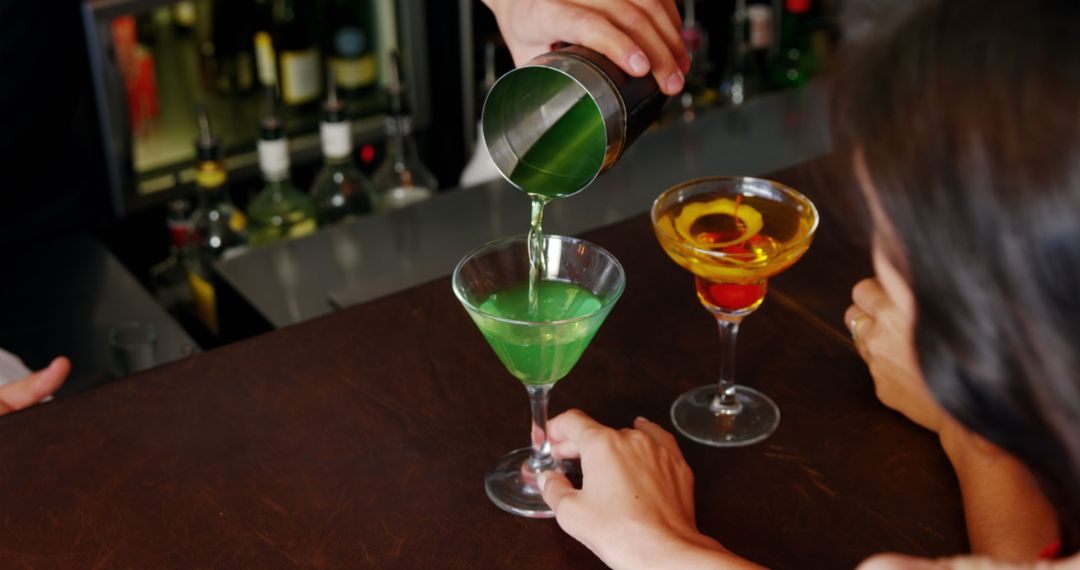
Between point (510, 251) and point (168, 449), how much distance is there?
Result: 376 millimetres

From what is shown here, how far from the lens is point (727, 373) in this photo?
4.08 ft

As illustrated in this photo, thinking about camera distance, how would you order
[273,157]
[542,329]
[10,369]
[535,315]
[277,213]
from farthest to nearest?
[277,213] → [273,157] → [10,369] → [535,315] → [542,329]

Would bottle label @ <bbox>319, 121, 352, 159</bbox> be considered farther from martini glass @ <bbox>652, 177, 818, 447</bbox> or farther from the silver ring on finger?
the silver ring on finger

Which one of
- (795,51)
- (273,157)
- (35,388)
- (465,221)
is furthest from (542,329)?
(795,51)

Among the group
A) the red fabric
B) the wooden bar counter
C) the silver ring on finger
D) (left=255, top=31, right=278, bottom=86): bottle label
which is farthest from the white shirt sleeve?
the red fabric

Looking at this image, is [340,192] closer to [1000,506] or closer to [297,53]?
[297,53]

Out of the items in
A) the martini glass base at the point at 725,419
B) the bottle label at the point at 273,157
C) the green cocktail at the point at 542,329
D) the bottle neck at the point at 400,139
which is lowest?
the bottle neck at the point at 400,139

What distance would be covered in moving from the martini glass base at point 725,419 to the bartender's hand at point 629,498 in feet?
0.20

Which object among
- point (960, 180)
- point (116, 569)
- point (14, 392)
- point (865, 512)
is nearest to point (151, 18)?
point (14, 392)

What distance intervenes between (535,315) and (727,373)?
229mm

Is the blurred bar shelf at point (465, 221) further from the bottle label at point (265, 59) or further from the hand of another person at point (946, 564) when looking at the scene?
the bottle label at point (265, 59)

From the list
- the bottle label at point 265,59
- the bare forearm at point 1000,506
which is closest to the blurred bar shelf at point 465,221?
the bare forearm at point 1000,506

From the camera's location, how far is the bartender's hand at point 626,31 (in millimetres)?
1193

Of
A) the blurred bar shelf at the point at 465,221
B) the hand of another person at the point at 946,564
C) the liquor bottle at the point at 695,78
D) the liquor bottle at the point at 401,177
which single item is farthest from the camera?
the liquor bottle at the point at 695,78
